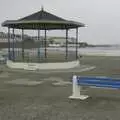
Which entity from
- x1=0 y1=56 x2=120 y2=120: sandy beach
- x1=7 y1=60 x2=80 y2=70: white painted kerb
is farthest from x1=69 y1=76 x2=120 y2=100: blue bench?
x1=7 y1=60 x2=80 y2=70: white painted kerb

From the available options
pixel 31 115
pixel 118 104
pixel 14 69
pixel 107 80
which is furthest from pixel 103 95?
pixel 14 69

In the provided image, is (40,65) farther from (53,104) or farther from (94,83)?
(53,104)

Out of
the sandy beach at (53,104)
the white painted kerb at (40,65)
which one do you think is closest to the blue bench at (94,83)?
the sandy beach at (53,104)

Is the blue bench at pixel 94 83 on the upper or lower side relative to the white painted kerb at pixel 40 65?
upper

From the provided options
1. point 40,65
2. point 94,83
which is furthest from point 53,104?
point 40,65

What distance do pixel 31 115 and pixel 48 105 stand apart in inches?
56.6

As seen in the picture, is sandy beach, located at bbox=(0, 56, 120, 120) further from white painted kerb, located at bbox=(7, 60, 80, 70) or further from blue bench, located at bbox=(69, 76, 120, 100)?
white painted kerb, located at bbox=(7, 60, 80, 70)

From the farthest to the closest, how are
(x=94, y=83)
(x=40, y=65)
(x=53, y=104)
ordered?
(x=40, y=65) < (x=94, y=83) < (x=53, y=104)

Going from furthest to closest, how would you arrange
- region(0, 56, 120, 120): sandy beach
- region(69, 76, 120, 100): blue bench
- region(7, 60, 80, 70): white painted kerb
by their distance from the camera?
region(7, 60, 80, 70): white painted kerb → region(69, 76, 120, 100): blue bench → region(0, 56, 120, 120): sandy beach

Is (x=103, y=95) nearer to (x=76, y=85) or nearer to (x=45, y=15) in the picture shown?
(x=76, y=85)

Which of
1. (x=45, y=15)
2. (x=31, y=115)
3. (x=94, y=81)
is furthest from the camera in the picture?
(x=45, y=15)

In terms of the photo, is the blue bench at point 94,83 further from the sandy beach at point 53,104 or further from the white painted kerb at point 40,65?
the white painted kerb at point 40,65

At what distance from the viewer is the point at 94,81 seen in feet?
37.2

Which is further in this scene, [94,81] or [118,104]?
[94,81]
